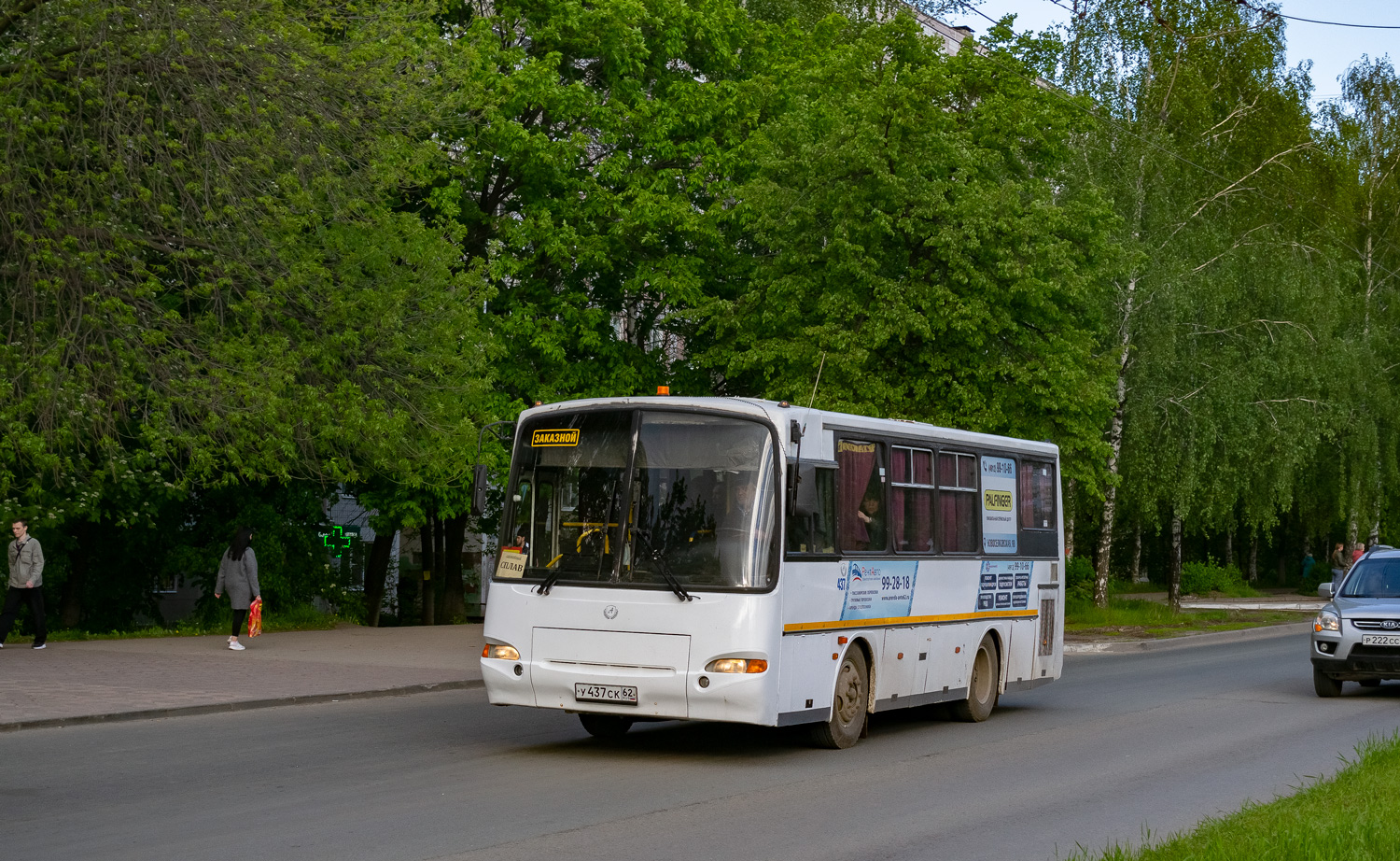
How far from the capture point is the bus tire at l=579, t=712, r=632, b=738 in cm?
1376

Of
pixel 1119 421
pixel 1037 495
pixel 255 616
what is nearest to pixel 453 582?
pixel 255 616

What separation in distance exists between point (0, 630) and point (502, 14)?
1432 cm

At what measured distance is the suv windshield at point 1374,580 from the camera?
19.5 meters

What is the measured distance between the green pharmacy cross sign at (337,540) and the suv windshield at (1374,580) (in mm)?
19256

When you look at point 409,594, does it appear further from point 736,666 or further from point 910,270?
point 736,666

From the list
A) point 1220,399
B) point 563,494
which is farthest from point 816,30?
point 563,494

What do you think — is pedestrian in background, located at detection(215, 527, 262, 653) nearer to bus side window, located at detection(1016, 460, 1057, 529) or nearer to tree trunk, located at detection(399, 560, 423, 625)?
bus side window, located at detection(1016, 460, 1057, 529)

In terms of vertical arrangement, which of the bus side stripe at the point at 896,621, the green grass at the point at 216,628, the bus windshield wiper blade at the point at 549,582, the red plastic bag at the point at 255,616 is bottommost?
the green grass at the point at 216,628

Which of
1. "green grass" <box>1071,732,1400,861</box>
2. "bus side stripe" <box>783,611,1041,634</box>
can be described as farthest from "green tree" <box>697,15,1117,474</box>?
"green grass" <box>1071,732,1400,861</box>

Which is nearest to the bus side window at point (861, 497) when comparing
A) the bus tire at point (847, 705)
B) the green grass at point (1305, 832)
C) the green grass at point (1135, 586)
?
the bus tire at point (847, 705)

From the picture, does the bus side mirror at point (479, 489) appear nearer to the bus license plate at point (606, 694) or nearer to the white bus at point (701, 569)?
the white bus at point (701, 569)

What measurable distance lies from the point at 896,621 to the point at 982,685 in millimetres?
2603

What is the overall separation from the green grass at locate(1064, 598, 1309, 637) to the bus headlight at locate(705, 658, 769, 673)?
21.4 m

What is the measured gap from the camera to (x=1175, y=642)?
102 ft
